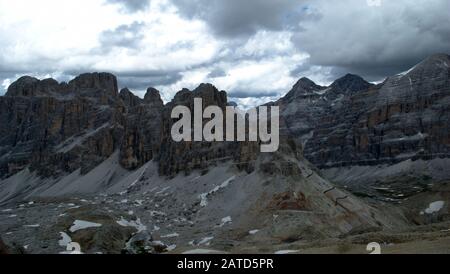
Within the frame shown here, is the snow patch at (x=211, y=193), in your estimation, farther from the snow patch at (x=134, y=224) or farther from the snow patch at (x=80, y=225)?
the snow patch at (x=80, y=225)

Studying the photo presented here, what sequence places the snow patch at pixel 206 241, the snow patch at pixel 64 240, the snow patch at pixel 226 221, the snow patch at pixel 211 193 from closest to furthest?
the snow patch at pixel 206 241 → the snow patch at pixel 64 240 → the snow patch at pixel 226 221 → the snow patch at pixel 211 193

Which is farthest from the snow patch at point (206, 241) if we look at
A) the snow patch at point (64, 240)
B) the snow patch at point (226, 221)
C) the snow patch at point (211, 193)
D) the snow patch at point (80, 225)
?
the snow patch at point (211, 193)

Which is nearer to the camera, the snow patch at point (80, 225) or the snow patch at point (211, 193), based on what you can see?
the snow patch at point (80, 225)

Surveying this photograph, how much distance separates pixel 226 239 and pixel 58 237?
38.2m

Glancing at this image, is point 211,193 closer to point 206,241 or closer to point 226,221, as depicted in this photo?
point 226,221

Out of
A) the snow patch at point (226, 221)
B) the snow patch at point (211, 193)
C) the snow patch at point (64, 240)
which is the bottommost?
the snow patch at point (64, 240)

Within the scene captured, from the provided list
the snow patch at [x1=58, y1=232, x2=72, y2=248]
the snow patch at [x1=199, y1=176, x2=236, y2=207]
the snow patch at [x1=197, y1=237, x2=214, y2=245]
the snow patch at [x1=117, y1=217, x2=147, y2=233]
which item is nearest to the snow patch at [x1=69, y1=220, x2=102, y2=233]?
the snow patch at [x1=58, y1=232, x2=72, y2=248]

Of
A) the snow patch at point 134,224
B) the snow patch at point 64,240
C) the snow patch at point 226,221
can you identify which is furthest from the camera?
the snow patch at point 134,224

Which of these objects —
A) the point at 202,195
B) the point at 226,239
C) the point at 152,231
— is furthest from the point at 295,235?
the point at 202,195

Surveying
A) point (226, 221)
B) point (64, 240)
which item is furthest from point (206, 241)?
point (64, 240)

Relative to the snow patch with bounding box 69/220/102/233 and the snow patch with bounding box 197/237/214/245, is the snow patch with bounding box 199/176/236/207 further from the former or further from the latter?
the snow patch with bounding box 69/220/102/233

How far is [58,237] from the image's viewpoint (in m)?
137

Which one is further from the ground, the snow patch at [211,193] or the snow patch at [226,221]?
the snow patch at [211,193]

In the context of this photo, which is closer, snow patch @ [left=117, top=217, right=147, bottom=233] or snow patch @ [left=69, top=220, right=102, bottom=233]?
snow patch @ [left=69, top=220, right=102, bottom=233]
